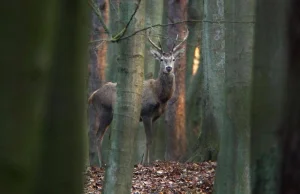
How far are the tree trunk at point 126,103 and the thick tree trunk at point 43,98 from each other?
4.72 metres

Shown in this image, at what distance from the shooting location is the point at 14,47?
366 cm

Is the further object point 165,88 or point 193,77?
point 193,77

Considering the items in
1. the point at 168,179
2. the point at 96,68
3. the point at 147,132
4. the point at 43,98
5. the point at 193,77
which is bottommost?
the point at 168,179

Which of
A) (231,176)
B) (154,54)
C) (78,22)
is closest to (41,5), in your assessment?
(78,22)

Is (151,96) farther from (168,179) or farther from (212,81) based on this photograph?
(168,179)

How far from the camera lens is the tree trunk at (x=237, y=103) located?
9156mm

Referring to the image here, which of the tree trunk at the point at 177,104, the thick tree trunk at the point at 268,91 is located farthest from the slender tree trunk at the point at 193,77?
the thick tree trunk at the point at 268,91

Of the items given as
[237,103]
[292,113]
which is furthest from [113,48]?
[292,113]

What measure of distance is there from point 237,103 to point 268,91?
6.23 m

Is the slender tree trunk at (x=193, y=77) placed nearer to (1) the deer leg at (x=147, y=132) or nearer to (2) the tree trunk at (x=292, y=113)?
(1) the deer leg at (x=147, y=132)

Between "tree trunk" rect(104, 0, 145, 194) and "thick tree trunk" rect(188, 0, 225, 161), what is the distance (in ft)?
16.1

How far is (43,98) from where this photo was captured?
3855 millimetres

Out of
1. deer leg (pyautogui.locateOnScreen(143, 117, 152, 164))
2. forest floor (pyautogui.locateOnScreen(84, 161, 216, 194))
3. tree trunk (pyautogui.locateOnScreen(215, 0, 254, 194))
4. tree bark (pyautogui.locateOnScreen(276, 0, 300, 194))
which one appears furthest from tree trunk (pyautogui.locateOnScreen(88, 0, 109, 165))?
tree bark (pyautogui.locateOnScreen(276, 0, 300, 194))

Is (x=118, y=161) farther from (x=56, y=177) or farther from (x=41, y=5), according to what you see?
(x=41, y=5)
